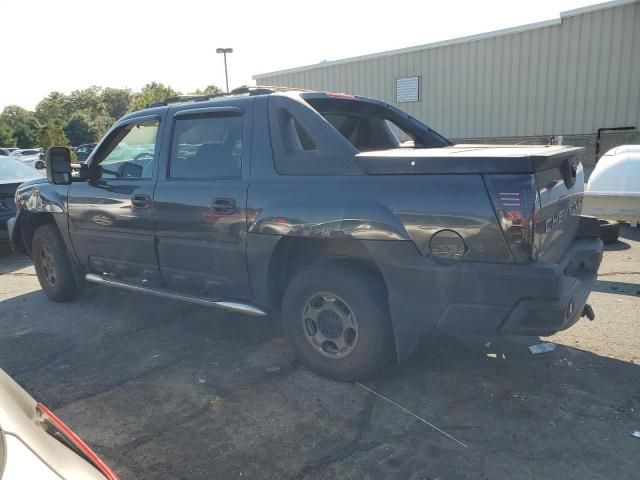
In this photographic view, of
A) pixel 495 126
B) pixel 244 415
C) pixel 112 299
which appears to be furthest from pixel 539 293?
pixel 495 126

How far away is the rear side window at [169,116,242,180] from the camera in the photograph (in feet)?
12.3

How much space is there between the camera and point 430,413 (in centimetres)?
304

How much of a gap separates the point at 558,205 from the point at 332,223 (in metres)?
1.38

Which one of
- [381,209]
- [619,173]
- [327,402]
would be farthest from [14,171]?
[619,173]

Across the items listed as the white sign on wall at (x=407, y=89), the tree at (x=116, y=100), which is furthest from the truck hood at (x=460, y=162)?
the tree at (x=116, y=100)

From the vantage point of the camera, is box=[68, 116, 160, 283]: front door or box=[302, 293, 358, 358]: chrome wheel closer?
box=[302, 293, 358, 358]: chrome wheel

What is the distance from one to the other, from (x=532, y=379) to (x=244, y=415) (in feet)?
6.31

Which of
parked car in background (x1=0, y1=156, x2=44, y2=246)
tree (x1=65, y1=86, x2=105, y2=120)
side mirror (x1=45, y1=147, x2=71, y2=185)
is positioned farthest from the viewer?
tree (x1=65, y1=86, x2=105, y2=120)

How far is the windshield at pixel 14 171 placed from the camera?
819 cm

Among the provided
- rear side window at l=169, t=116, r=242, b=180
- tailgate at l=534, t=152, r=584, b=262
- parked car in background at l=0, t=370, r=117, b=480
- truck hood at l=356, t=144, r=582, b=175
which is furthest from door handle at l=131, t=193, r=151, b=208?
tailgate at l=534, t=152, r=584, b=262

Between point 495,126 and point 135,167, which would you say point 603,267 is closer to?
point 135,167

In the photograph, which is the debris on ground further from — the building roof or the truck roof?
the building roof

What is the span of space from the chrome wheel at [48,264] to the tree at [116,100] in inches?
3912

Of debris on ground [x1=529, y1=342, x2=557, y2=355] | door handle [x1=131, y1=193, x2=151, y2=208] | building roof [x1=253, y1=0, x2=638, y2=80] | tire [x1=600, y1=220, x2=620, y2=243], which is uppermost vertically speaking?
building roof [x1=253, y1=0, x2=638, y2=80]
